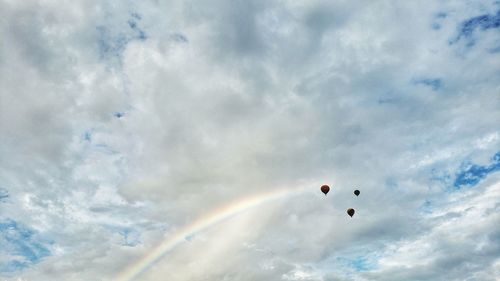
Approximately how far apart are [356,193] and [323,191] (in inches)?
330

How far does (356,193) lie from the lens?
95062 millimetres

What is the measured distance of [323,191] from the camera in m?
96.1
